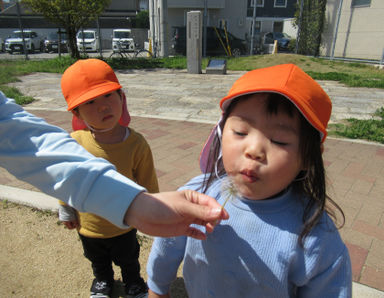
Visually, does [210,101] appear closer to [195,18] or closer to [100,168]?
[195,18]

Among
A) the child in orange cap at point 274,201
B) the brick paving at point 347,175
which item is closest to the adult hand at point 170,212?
the child in orange cap at point 274,201

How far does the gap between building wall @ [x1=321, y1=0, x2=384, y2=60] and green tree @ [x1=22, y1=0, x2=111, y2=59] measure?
1103cm

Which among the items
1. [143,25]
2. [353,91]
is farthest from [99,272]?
[143,25]

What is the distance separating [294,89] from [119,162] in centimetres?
114

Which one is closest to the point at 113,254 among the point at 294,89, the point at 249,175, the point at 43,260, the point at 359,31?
the point at 43,260

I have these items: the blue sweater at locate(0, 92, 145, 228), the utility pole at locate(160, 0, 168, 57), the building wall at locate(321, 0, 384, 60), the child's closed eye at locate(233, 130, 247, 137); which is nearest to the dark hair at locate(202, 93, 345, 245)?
the child's closed eye at locate(233, 130, 247, 137)

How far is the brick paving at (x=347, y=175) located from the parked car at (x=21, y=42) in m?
19.5

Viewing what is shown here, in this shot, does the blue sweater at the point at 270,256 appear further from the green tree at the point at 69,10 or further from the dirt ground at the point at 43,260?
the green tree at the point at 69,10

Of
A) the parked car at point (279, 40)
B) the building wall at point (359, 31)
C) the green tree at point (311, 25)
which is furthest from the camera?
the parked car at point (279, 40)

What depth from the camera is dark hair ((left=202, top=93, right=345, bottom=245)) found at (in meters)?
1.02

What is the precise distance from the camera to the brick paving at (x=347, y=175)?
7.54 feet

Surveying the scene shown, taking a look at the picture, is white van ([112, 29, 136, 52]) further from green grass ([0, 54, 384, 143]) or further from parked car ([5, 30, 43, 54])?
green grass ([0, 54, 384, 143])

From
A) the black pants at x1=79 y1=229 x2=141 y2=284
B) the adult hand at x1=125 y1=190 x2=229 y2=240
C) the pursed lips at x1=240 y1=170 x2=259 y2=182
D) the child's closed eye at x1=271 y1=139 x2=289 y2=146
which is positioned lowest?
the black pants at x1=79 y1=229 x2=141 y2=284

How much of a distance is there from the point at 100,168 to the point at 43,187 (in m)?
0.24
